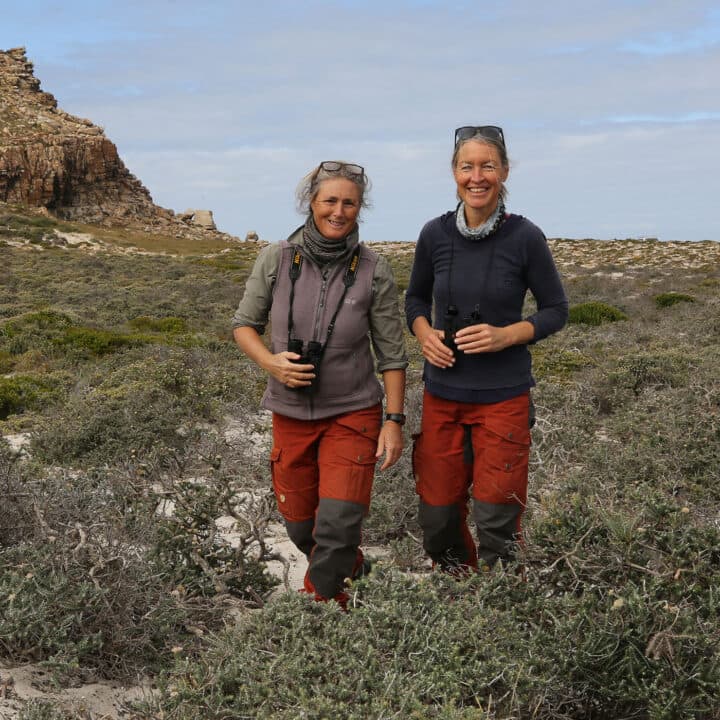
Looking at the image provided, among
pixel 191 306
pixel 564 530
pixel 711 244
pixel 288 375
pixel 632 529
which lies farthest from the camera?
pixel 711 244

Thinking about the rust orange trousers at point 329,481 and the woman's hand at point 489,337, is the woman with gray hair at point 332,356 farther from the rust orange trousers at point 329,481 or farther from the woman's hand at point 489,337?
the woman's hand at point 489,337

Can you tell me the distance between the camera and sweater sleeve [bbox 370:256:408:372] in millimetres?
3211

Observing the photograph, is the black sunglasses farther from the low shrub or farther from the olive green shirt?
the low shrub

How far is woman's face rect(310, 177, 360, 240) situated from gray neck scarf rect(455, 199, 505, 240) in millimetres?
427

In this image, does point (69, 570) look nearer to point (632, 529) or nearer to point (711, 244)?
point (632, 529)

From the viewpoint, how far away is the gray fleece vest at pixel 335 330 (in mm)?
3150

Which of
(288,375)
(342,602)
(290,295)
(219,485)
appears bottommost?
(342,602)

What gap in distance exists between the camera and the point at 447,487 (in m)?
3.29

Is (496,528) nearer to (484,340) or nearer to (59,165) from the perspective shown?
(484,340)

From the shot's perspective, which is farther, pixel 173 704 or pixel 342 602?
pixel 342 602

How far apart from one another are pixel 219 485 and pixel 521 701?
1825 millimetres

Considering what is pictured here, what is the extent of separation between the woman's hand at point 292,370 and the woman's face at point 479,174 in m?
0.89

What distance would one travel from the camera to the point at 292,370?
3092 mm

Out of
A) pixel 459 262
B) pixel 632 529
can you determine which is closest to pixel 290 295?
pixel 459 262
